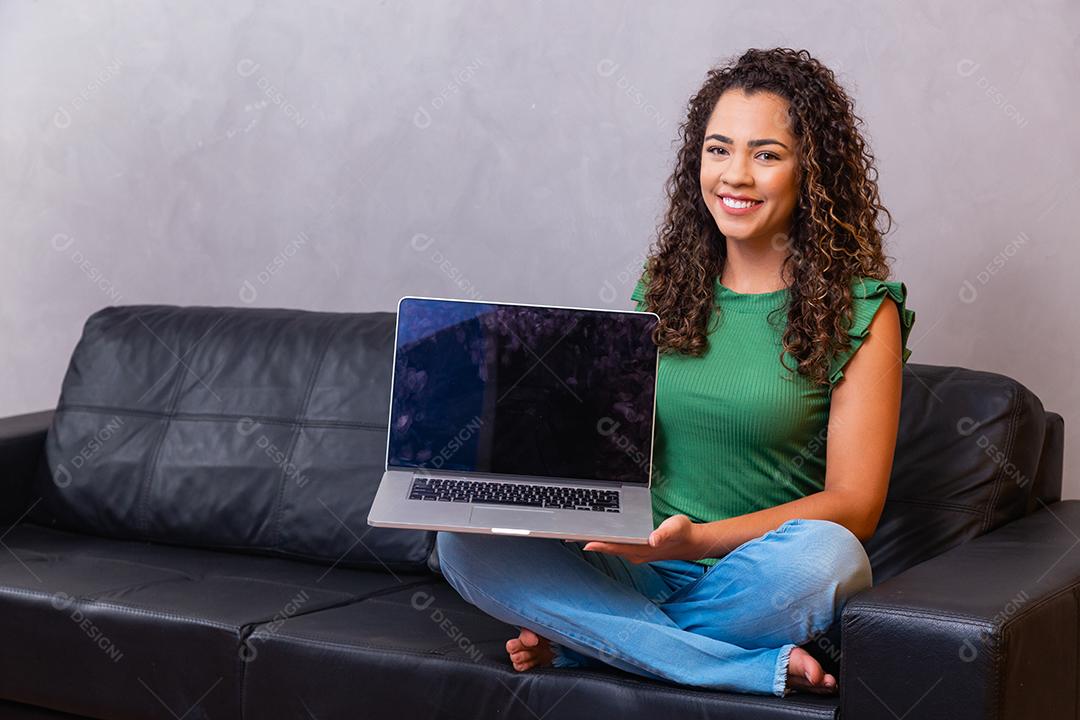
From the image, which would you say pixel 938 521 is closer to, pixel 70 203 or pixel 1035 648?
pixel 1035 648

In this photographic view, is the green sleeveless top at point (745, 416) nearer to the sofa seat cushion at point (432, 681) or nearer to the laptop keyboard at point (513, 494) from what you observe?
the laptop keyboard at point (513, 494)

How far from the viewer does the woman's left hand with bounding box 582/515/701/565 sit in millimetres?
1675

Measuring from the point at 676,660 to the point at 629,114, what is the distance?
133cm

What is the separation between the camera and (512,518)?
5.66ft

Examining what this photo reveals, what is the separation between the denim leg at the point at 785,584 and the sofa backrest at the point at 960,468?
1.23ft

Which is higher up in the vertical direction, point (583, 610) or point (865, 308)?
point (865, 308)

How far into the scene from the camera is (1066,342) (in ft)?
7.84

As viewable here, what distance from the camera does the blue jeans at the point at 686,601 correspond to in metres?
1.65

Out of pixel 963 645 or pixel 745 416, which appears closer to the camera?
pixel 963 645

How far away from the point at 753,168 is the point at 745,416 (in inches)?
14.7

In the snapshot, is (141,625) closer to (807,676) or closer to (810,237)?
(807,676)

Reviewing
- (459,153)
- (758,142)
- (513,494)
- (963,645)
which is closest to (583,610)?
(513,494)

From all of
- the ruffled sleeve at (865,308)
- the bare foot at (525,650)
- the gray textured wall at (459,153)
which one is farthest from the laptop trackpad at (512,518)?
the gray textured wall at (459,153)

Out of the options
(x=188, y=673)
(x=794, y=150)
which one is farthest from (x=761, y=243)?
(x=188, y=673)
